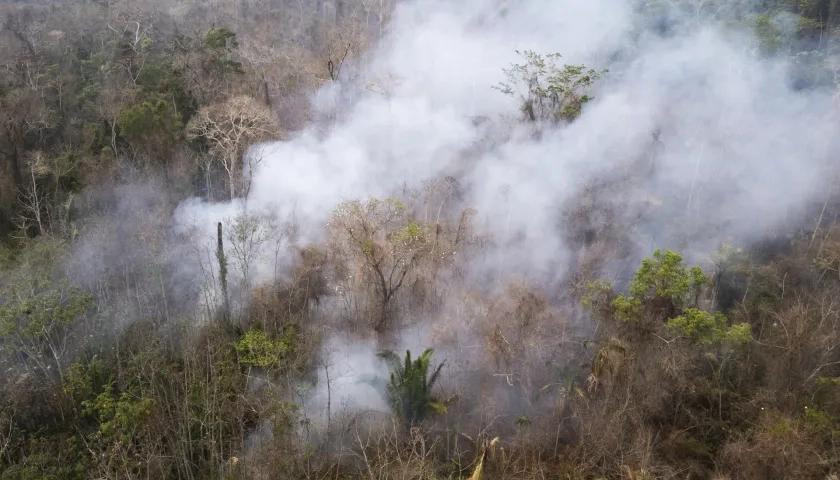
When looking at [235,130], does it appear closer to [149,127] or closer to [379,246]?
[149,127]

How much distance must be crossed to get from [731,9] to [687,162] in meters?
9.60

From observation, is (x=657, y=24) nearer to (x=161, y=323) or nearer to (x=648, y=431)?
(x=648, y=431)

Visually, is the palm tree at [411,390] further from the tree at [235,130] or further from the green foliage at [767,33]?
the green foliage at [767,33]

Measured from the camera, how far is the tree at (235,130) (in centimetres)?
2152

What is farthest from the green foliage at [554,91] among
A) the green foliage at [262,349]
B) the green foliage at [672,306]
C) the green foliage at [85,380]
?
the green foliage at [85,380]

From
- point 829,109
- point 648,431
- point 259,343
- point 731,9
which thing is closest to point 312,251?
point 259,343

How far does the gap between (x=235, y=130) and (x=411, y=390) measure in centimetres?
1280

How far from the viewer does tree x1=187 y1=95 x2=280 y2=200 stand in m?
21.5

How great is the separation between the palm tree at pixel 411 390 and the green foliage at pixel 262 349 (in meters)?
2.58

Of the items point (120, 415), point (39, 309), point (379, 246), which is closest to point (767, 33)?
point (379, 246)

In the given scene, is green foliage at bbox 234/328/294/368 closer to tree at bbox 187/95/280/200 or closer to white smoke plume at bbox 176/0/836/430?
white smoke plume at bbox 176/0/836/430

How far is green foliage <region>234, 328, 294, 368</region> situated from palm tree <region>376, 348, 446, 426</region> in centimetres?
258

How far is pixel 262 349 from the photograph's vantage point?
15781 millimetres

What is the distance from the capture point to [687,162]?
21125mm
